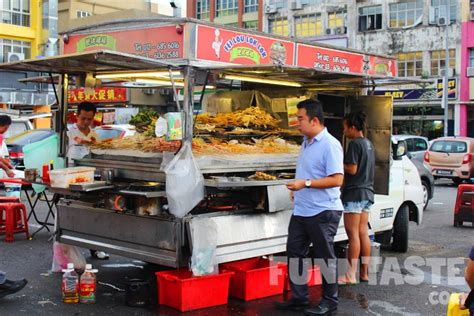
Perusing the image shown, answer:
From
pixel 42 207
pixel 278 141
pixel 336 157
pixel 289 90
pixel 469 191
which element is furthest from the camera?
pixel 42 207

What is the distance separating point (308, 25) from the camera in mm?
40344

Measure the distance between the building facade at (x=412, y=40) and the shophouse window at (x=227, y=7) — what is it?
7820 mm

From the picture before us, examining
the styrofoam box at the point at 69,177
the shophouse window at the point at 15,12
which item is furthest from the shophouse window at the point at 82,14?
the styrofoam box at the point at 69,177

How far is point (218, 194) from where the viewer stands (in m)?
6.31

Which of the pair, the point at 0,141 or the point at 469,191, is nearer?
the point at 0,141

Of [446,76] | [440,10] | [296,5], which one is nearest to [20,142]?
[446,76]

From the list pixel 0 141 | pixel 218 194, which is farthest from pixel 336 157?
pixel 0 141

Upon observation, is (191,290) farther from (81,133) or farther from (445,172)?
(445,172)

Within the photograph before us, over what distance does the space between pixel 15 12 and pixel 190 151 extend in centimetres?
3187

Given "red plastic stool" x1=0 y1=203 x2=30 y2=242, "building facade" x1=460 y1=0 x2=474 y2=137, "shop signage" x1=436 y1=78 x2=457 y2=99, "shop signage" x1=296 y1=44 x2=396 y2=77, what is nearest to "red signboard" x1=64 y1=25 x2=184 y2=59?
"shop signage" x1=296 y1=44 x2=396 y2=77

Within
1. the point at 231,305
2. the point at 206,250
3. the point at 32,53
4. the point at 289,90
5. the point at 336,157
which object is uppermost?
the point at 32,53

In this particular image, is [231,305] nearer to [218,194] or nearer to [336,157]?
[218,194]

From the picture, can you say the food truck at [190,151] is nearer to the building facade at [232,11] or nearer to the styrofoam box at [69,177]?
the styrofoam box at [69,177]

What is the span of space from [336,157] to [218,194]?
4.57 ft
